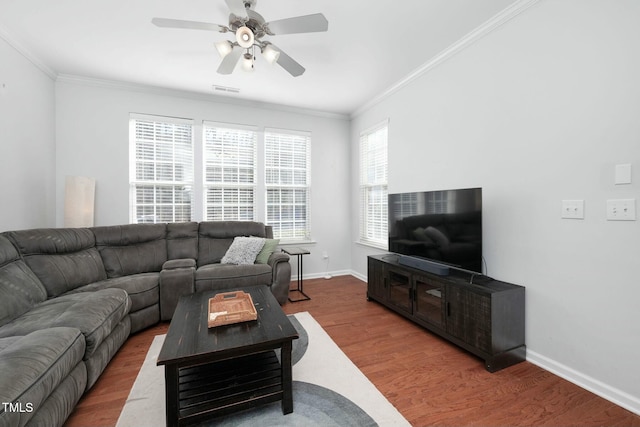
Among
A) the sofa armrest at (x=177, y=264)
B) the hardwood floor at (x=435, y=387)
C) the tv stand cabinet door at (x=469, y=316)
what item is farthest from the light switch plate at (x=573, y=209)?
the sofa armrest at (x=177, y=264)

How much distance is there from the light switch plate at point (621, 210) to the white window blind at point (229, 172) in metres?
3.90

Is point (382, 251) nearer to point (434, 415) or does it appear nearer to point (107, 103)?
point (434, 415)

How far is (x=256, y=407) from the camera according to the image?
159 centimetres

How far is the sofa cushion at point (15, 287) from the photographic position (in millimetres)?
1847

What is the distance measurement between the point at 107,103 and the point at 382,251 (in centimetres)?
427

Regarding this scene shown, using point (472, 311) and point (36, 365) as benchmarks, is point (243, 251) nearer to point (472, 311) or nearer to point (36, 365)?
point (36, 365)

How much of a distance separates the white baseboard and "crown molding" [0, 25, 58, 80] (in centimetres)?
537

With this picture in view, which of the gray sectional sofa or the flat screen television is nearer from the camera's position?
the gray sectional sofa

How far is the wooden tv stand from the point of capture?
2.00 m

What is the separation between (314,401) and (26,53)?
14.1 feet

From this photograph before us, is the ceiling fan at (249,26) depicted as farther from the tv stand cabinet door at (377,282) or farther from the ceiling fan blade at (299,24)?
the tv stand cabinet door at (377,282)

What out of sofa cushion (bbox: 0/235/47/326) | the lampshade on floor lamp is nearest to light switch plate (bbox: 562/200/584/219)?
sofa cushion (bbox: 0/235/47/326)

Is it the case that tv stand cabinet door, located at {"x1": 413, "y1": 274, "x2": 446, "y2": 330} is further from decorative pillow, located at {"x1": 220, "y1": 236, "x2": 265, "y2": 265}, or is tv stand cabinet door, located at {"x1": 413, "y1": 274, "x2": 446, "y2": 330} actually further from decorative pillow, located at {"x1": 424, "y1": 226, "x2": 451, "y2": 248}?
decorative pillow, located at {"x1": 220, "y1": 236, "x2": 265, "y2": 265}

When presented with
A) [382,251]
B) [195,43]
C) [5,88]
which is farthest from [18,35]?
[382,251]
